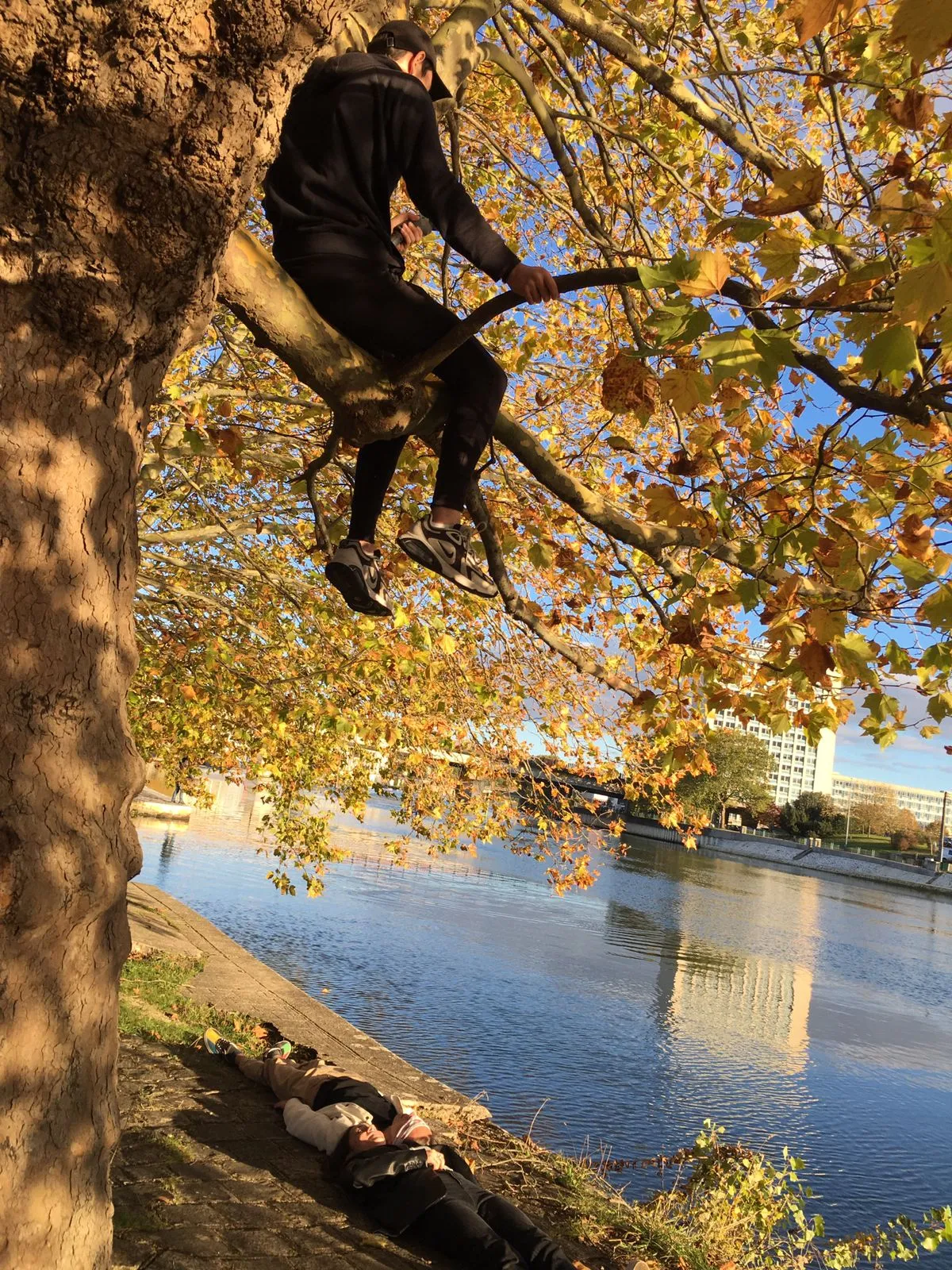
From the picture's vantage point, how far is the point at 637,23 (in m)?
5.98

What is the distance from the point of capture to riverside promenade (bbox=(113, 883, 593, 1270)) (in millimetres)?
5023

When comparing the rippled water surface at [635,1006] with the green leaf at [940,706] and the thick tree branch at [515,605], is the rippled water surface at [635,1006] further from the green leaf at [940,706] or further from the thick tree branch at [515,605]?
the green leaf at [940,706]

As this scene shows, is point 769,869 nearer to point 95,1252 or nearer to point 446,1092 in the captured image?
point 446,1092

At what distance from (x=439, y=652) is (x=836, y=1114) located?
10.6 meters

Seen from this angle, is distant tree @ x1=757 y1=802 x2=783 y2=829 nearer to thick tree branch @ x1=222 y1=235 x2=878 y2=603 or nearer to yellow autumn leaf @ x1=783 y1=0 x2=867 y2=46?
thick tree branch @ x1=222 y1=235 x2=878 y2=603

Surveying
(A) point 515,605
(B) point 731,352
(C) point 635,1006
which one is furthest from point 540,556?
(C) point 635,1006

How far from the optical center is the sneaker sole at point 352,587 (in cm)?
366

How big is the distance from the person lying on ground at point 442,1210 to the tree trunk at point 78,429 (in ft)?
12.0

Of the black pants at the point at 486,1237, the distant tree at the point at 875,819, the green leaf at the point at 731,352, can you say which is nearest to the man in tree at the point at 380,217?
the green leaf at the point at 731,352

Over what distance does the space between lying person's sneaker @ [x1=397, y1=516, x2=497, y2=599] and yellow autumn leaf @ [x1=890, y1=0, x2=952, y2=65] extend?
6.36 ft

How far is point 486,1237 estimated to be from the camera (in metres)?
5.45

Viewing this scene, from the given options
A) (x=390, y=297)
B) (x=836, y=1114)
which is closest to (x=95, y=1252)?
(x=390, y=297)

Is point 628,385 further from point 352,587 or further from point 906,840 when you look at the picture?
point 906,840

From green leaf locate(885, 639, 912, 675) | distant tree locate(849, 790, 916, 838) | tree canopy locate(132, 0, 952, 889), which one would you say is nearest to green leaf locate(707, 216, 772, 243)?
tree canopy locate(132, 0, 952, 889)
